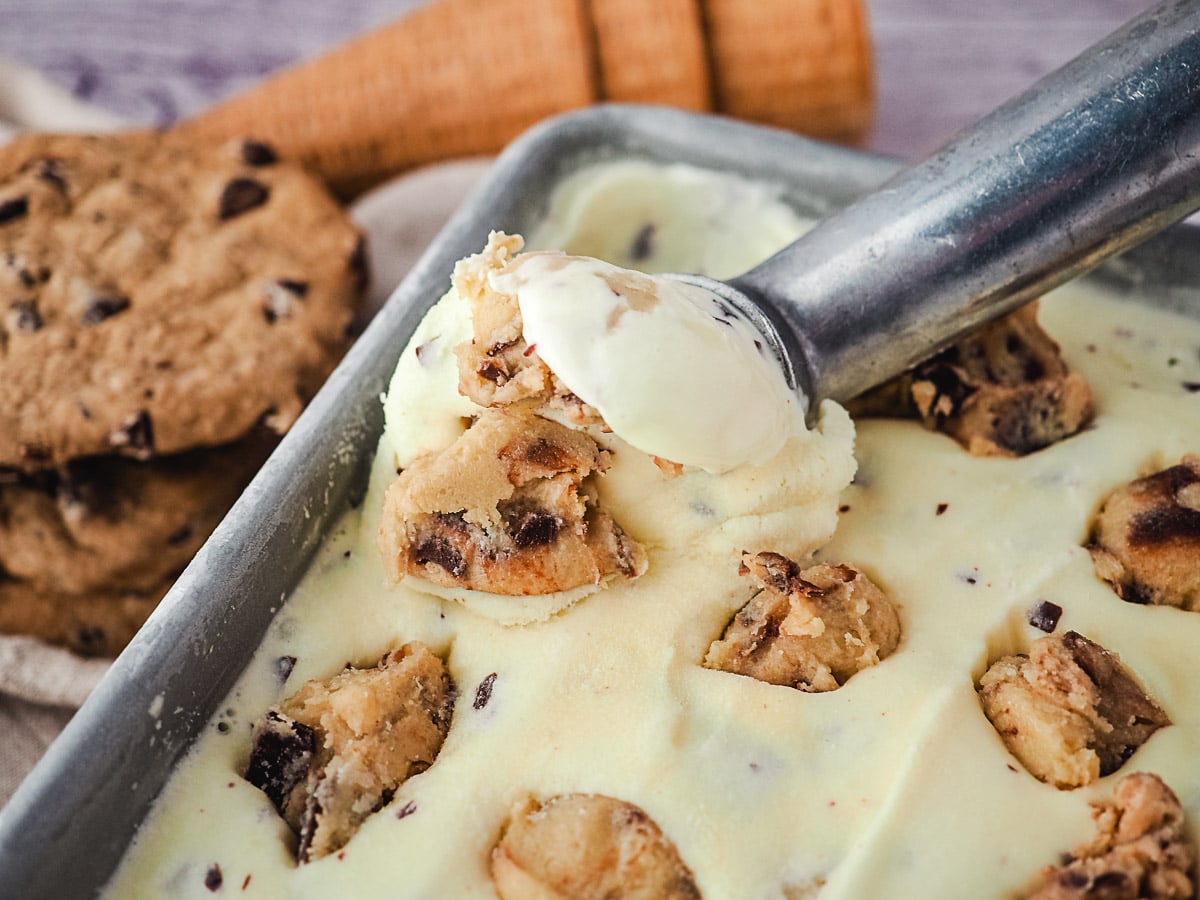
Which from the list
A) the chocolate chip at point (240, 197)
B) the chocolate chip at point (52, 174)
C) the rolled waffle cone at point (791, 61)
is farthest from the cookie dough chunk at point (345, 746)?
the rolled waffle cone at point (791, 61)

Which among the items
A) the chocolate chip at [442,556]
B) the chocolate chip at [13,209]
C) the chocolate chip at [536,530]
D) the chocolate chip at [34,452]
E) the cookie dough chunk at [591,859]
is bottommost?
the cookie dough chunk at [591,859]

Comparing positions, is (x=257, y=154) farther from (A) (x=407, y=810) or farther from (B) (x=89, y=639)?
(A) (x=407, y=810)

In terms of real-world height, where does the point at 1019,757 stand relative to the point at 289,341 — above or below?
below

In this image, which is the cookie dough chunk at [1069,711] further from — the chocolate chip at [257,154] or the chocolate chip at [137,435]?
the chocolate chip at [257,154]

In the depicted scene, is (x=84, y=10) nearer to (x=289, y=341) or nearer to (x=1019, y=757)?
(x=289, y=341)

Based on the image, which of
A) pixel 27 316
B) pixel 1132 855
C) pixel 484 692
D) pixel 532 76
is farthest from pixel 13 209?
pixel 1132 855

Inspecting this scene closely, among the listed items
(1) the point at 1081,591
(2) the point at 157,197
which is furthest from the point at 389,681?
(2) the point at 157,197

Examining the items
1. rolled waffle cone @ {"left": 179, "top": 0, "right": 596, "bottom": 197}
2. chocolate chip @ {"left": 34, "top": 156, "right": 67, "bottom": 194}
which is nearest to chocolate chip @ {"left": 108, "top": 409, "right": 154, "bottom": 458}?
chocolate chip @ {"left": 34, "top": 156, "right": 67, "bottom": 194}
